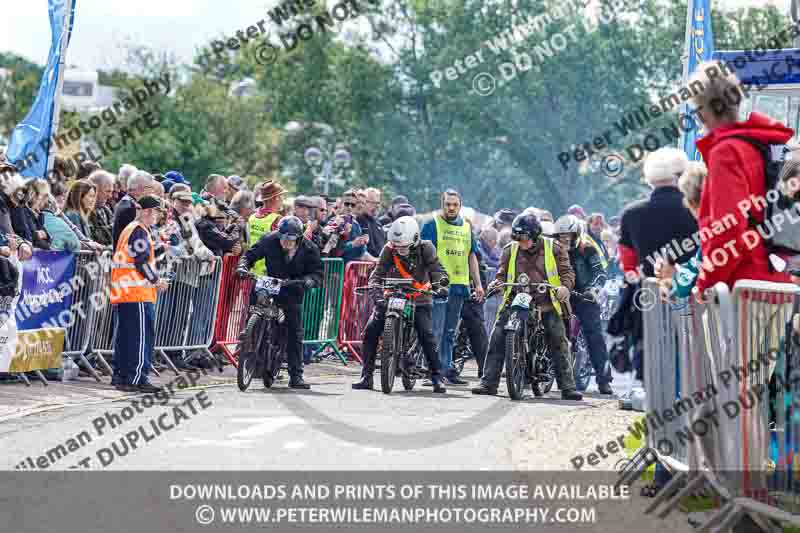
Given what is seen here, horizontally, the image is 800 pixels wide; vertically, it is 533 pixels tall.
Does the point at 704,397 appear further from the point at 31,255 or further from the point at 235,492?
the point at 31,255

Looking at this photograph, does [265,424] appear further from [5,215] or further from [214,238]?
[214,238]

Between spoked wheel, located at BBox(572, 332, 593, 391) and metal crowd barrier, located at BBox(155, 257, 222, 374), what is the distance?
14.2 feet

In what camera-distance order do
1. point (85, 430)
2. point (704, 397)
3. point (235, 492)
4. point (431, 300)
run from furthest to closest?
point (431, 300)
point (85, 430)
point (235, 492)
point (704, 397)

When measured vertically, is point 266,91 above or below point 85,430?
above

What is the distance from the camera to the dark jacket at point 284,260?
627 inches

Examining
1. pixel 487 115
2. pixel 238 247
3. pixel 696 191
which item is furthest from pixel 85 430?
pixel 487 115

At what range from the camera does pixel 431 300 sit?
16.5 m

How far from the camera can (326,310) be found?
19.7 meters

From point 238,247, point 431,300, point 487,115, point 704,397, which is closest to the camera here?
point 704,397

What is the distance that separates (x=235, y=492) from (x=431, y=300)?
827 centimetres

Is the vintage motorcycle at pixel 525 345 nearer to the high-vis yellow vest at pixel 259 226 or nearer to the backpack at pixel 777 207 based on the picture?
the high-vis yellow vest at pixel 259 226

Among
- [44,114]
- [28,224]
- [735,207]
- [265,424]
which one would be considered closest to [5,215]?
[28,224]

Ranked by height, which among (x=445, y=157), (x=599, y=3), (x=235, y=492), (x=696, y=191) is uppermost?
(x=599, y=3)

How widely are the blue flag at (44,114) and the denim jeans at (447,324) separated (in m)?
4.76
